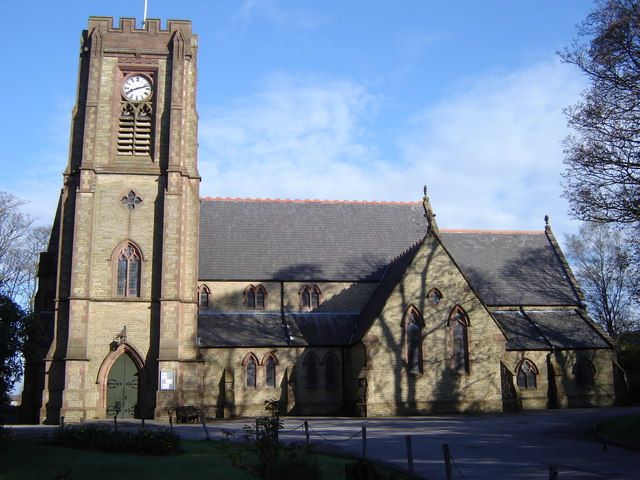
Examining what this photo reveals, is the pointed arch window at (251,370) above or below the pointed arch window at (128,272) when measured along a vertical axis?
below

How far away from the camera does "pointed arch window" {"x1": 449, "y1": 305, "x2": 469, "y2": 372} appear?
35.8m

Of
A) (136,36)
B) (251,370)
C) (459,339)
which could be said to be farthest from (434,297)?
(136,36)

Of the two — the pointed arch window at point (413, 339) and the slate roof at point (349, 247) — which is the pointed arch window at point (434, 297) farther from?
the slate roof at point (349, 247)

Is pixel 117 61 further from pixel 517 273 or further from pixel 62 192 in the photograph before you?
pixel 517 273

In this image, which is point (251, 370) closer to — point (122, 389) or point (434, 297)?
point (122, 389)

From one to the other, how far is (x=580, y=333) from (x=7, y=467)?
34.1m

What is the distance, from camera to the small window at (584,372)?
39.8m

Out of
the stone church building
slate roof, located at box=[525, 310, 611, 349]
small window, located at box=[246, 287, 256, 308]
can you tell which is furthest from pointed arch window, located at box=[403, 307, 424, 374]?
small window, located at box=[246, 287, 256, 308]

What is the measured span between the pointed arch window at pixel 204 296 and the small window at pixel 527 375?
18700 mm

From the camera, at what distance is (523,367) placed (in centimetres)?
Answer: 3931

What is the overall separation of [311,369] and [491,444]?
18.0m

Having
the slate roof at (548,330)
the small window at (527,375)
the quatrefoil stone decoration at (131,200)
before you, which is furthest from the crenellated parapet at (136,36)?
the small window at (527,375)

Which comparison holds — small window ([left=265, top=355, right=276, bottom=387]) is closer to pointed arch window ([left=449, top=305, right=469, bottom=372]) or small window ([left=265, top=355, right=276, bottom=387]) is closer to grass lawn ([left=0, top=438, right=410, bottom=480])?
pointed arch window ([left=449, top=305, right=469, bottom=372])

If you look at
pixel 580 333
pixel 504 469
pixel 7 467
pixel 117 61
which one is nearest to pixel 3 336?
pixel 7 467
